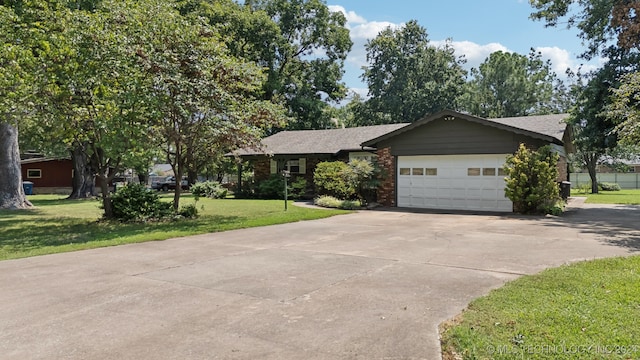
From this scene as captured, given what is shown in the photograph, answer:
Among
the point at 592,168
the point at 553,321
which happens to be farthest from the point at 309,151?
the point at 592,168

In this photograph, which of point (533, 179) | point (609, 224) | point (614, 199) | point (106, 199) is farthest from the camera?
point (614, 199)

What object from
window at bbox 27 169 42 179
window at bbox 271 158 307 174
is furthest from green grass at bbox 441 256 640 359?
window at bbox 27 169 42 179

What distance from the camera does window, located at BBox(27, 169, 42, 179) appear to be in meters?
37.3

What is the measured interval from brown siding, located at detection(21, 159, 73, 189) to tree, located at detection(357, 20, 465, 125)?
2769 cm

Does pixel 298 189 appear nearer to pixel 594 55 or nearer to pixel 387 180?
pixel 387 180

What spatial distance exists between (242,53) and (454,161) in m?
22.0

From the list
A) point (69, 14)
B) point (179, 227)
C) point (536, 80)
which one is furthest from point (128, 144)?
point (536, 80)

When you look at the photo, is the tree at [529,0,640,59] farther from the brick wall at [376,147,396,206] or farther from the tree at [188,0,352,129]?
the tree at [188,0,352,129]

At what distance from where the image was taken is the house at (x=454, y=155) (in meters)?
15.6

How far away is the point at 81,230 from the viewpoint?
11.4 meters

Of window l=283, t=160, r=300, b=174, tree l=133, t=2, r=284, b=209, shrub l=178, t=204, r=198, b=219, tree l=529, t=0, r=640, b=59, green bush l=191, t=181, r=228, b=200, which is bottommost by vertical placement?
shrub l=178, t=204, r=198, b=219

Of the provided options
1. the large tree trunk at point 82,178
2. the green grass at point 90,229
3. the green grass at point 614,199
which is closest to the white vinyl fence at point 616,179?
the green grass at point 614,199

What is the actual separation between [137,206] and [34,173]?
31.2 m

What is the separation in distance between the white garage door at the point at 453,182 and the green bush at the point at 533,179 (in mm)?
1183
